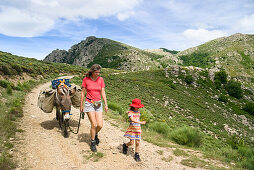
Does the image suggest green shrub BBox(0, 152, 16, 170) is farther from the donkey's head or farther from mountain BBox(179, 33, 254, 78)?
mountain BBox(179, 33, 254, 78)

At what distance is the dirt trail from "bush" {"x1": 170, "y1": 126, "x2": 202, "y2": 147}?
69.1 inches

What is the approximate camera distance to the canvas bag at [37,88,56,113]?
6.24 metres

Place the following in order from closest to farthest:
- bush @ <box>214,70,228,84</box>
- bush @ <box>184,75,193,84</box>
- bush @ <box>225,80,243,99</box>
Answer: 1. bush @ <box>225,80,243,99</box>
2. bush @ <box>184,75,193,84</box>
3. bush @ <box>214,70,228,84</box>

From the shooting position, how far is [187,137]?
7.78 meters

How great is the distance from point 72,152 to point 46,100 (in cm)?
251

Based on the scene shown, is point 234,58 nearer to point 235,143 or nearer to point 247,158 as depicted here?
point 235,143

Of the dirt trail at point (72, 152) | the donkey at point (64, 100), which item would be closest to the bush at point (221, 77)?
the dirt trail at point (72, 152)

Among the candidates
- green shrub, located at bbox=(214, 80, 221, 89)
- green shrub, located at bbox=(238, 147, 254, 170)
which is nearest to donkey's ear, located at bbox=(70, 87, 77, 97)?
green shrub, located at bbox=(238, 147, 254, 170)

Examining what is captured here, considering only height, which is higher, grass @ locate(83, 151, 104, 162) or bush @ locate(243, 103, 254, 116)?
grass @ locate(83, 151, 104, 162)

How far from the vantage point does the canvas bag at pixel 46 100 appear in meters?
6.24

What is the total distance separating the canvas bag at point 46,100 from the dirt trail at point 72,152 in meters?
0.97

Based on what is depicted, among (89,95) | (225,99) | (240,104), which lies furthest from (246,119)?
(89,95)

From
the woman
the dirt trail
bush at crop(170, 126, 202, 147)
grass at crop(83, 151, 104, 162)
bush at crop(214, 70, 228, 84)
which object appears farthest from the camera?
bush at crop(214, 70, 228, 84)

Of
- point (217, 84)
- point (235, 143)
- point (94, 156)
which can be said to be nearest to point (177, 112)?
point (235, 143)
